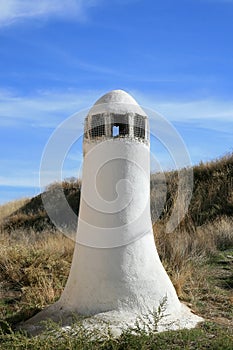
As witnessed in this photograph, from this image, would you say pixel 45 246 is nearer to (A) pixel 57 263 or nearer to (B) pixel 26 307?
(A) pixel 57 263

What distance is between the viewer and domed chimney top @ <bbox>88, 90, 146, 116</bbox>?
22.2ft

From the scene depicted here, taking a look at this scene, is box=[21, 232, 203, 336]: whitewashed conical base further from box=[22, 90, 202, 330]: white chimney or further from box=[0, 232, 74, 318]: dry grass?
box=[0, 232, 74, 318]: dry grass

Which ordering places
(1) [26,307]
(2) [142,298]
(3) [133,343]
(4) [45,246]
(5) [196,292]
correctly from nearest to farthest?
(3) [133,343]
(2) [142,298]
(1) [26,307]
(5) [196,292]
(4) [45,246]

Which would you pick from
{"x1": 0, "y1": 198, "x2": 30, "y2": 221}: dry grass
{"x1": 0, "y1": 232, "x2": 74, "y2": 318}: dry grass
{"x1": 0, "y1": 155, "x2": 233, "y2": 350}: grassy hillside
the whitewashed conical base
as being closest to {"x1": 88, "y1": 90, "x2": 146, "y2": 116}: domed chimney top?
the whitewashed conical base

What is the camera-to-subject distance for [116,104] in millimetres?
6812

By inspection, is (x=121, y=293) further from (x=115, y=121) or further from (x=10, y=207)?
(x=10, y=207)

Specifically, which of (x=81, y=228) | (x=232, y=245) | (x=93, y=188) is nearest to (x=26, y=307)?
(x=81, y=228)

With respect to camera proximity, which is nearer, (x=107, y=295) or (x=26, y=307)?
(x=107, y=295)

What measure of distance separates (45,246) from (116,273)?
20.6 feet

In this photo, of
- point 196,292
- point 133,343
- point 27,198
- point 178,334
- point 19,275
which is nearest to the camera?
point 133,343

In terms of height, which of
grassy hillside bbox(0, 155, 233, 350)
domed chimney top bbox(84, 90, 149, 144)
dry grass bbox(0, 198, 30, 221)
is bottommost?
grassy hillside bbox(0, 155, 233, 350)

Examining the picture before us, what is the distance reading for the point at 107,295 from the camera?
255 inches

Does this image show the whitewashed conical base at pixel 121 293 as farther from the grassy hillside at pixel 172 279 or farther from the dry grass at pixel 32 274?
the dry grass at pixel 32 274

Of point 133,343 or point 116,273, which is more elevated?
point 116,273
